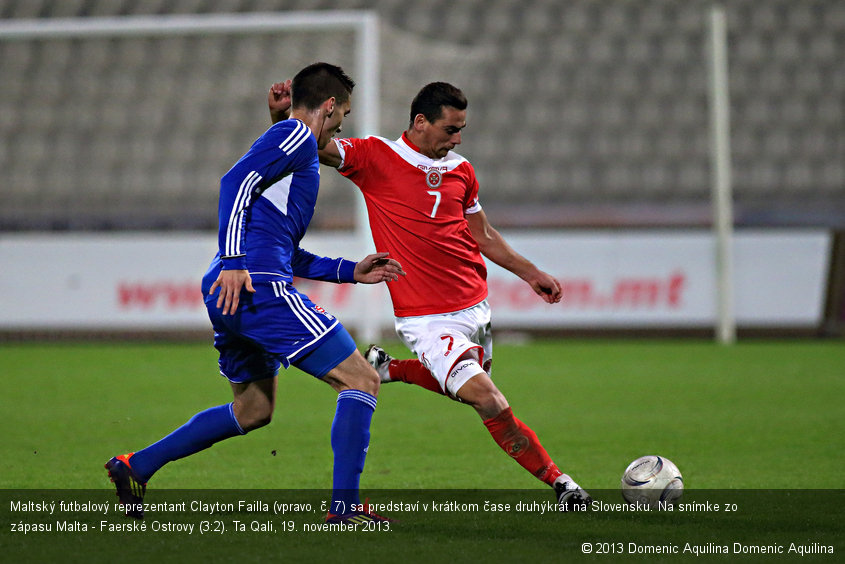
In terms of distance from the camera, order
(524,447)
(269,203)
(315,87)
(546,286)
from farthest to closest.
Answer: (546,286) → (524,447) → (315,87) → (269,203)

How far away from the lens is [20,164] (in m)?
14.5

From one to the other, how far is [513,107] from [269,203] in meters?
11.4

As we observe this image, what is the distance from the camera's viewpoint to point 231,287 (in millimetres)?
3818

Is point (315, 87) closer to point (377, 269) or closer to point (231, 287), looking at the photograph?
point (377, 269)

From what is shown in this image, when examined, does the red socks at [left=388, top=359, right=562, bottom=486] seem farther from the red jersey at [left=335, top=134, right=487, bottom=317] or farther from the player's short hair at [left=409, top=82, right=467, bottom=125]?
the player's short hair at [left=409, top=82, right=467, bottom=125]

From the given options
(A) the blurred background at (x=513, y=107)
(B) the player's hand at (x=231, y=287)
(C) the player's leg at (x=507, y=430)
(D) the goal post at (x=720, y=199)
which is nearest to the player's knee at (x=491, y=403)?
(C) the player's leg at (x=507, y=430)

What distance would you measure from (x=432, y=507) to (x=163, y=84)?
1156cm

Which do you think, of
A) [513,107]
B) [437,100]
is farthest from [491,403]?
[513,107]

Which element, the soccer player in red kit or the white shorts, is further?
the soccer player in red kit

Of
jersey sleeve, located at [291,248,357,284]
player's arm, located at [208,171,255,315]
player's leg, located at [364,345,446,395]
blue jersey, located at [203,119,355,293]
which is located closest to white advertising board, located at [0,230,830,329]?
player's leg, located at [364,345,446,395]

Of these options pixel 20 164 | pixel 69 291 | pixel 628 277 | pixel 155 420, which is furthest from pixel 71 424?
pixel 20 164

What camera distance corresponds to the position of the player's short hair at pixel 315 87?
4.23 m

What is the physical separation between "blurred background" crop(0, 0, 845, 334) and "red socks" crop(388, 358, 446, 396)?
881cm

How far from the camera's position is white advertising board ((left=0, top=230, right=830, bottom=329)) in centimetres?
1280
